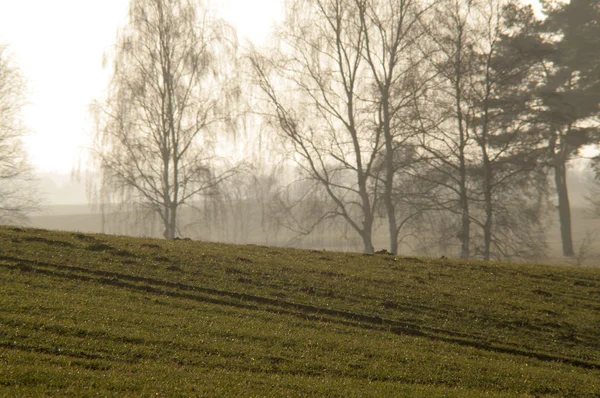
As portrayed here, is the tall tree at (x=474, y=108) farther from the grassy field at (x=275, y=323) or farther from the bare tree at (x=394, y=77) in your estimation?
the grassy field at (x=275, y=323)

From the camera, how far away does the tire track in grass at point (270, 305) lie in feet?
43.2

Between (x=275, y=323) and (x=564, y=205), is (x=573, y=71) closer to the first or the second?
(x=564, y=205)

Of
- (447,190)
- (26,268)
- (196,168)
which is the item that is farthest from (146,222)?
(26,268)

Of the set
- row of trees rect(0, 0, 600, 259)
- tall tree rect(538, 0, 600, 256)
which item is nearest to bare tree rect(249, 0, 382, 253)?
row of trees rect(0, 0, 600, 259)

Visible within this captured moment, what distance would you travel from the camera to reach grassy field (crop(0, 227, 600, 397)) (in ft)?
30.4

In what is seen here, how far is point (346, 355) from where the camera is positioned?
11266 millimetres

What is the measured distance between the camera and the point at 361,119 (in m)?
33.0

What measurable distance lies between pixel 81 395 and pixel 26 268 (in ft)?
25.9

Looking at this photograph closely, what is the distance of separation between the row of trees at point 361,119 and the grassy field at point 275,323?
12423 millimetres

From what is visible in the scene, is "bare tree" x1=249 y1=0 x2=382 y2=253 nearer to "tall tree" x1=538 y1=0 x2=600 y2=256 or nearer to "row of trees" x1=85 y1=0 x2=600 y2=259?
"row of trees" x1=85 y1=0 x2=600 y2=259

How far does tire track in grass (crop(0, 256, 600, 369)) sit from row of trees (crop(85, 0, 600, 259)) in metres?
18.0

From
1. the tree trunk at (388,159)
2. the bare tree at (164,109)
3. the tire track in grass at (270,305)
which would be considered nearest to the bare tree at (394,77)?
the tree trunk at (388,159)

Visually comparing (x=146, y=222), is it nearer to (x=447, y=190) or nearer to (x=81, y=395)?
(x=447, y=190)

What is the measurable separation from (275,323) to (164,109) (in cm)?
2530
